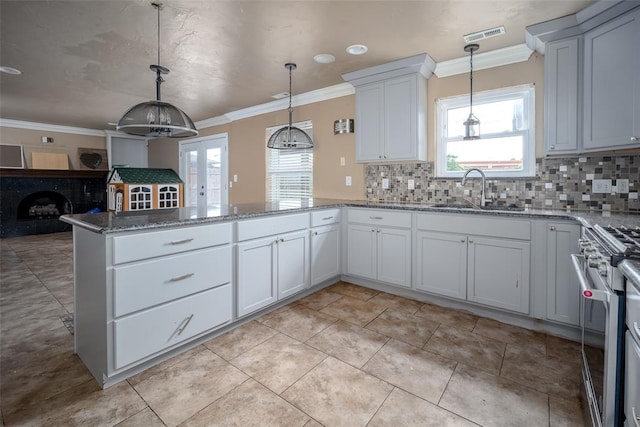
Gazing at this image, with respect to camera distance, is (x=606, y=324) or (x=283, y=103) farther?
(x=283, y=103)

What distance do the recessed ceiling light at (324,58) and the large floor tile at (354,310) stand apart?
235 cm

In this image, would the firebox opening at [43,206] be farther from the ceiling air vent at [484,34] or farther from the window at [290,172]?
the ceiling air vent at [484,34]

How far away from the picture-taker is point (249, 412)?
1564 millimetres

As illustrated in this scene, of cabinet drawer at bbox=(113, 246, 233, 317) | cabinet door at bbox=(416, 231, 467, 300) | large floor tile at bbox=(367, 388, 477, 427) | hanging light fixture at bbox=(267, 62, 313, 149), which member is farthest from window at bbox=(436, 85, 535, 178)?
cabinet drawer at bbox=(113, 246, 233, 317)

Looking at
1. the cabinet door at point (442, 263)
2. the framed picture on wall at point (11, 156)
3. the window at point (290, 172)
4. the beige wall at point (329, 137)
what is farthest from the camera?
the framed picture on wall at point (11, 156)

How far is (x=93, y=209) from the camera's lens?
7469 millimetres

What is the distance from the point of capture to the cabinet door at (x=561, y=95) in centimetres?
247

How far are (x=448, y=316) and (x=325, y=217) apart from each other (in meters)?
1.42

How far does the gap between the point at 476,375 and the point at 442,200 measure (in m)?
1.92

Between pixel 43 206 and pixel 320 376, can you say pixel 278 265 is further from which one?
pixel 43 206

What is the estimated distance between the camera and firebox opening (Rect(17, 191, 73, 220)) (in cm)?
671

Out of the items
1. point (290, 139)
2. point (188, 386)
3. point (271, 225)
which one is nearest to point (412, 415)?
point (188, 386)

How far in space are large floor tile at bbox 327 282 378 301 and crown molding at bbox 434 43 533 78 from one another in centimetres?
237

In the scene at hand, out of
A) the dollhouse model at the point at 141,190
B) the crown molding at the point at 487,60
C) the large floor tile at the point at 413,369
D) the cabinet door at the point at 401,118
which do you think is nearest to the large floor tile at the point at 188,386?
the large floor tile at the point at 413,369
